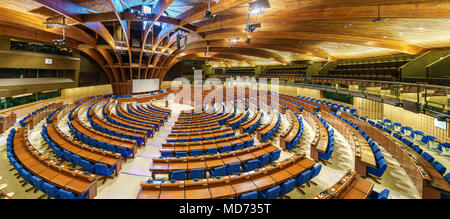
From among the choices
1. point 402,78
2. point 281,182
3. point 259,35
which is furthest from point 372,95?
point 281,182

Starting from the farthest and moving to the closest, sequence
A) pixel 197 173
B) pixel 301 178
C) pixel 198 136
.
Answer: pixel 198 136
pixel 197 173
pixel 301 178

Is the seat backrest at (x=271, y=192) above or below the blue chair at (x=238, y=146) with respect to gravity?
below

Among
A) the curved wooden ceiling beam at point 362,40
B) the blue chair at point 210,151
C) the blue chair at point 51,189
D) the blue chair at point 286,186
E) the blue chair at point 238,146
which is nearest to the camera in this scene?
the blue chair at point 51,189

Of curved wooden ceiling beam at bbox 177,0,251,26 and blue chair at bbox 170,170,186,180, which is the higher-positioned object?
curved wooden ceiling beam at bbox 177,0,251,26

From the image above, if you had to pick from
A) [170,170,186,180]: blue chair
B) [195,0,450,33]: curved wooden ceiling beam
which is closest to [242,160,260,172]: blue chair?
[170,170,186,180]: blue chair

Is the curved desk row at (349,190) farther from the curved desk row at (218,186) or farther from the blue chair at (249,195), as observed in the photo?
the blue chair at (249,195)

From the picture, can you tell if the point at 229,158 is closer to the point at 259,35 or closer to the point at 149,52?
the point at 259,35

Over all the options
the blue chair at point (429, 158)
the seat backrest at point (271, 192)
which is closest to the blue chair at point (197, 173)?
the seat backrest at point (271, 192)

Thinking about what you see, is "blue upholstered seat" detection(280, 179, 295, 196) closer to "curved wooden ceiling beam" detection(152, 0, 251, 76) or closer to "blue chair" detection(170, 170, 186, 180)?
"blue chair" detection(170, 170, 186, 180)

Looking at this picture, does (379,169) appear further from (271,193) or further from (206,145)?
(206,145)

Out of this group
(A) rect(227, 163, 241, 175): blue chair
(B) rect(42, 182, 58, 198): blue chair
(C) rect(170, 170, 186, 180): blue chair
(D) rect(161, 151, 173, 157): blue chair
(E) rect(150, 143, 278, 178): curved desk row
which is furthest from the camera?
(D) rect(161, 151, 173, 157): blue chair

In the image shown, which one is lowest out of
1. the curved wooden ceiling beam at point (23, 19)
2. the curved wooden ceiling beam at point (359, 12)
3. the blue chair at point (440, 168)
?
the blue chair at point (440, 168)

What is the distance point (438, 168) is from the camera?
6.75m

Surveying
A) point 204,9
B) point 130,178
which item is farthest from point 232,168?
point 204,9
